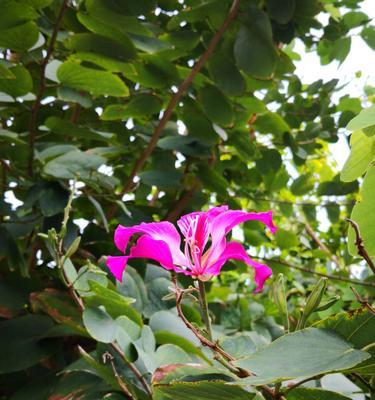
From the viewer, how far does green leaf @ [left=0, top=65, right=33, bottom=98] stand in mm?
830

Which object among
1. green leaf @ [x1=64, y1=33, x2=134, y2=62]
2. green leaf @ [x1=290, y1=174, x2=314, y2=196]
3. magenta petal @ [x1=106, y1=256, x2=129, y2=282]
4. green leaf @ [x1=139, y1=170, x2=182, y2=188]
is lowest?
green leaf @ [x1=290, y1=174, x2=314, y2=196]

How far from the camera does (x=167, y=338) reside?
0.65 m

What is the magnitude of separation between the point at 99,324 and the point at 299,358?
318 millimetres

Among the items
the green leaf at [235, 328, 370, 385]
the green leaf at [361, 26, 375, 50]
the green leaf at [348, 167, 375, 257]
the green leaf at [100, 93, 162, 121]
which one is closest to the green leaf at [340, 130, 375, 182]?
the green leaf at [348, 167, 375, 257]

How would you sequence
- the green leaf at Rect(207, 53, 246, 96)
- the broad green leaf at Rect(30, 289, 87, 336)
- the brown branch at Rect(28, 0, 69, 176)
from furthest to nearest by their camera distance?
the green leaf at Rect(207, 53, 246, 96) → the brown branch at Rect(28, 0, 69, 176) → the broad green leaf at Rect(30, 289, 87, 336)

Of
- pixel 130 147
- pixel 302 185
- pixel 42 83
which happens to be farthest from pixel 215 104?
pixel 302 185

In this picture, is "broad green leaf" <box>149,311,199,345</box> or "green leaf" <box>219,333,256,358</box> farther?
"broad green leaf" <box>149,311,199,345</box>

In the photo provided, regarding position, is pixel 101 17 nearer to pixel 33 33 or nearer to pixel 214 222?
pixel 33 33

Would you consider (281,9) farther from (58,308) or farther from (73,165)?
(58,308)

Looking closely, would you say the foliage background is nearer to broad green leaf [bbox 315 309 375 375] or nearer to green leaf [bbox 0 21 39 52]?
green leaf [bbox 0 21 39 52]

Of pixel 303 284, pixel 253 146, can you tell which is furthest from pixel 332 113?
pixel 303 284

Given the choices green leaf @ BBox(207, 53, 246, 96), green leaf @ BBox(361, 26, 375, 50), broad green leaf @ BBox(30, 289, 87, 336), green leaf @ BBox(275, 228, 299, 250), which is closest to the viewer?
broad green leaf @ BBox(30, 289, 87, 336)

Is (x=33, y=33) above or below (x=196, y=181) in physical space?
above

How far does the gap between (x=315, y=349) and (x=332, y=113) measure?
3.17 ft
